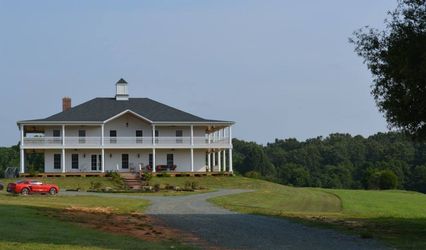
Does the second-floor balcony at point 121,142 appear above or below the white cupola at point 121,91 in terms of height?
below

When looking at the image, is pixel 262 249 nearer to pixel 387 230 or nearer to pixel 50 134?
pixel 387 230

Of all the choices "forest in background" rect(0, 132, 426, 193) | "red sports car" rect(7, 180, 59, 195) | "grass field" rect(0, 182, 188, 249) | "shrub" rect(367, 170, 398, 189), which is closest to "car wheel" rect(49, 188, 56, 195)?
"red sports car" rect(7, 180, 59, 195)

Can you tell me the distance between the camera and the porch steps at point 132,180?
52.9 meters

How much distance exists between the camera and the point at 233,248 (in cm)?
1571

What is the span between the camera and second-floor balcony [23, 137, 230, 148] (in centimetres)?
6112

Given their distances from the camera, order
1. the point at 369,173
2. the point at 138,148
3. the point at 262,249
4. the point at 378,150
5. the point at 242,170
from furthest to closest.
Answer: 1. the point at 242,170
2. the point at 378,150
3. the point at 369,173
4. the point at 138,148
5. the point at 262,249

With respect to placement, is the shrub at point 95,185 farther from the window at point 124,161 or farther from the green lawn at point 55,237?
the green lawn at point 55,237

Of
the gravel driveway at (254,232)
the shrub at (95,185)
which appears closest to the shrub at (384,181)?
the shrub at (95,185)

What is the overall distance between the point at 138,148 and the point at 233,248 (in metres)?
47.5

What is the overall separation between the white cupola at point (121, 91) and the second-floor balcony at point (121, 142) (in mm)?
7627

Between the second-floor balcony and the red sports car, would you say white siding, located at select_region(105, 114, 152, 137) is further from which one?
the red sports car

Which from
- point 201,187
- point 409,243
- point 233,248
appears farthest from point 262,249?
point 201,187

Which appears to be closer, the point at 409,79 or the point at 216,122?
the point at 409,79

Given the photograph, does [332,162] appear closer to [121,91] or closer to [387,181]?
[387,181]
